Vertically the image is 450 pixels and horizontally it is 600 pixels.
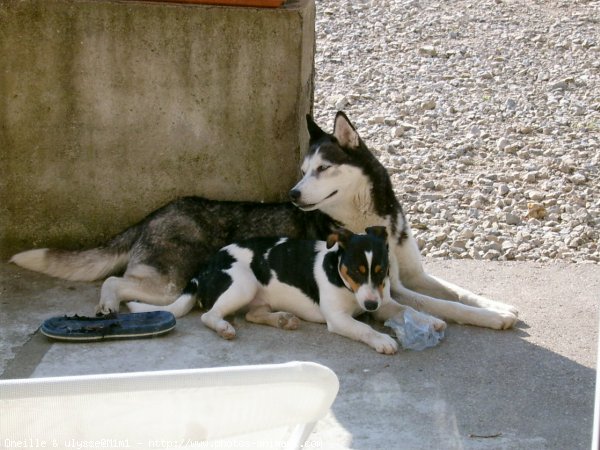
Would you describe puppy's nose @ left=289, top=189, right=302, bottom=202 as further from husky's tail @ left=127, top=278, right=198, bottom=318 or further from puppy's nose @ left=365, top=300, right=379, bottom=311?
puppy's nose @ left=365, top=300, right=379, bottom=311

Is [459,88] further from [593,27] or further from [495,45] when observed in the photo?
[593,27]

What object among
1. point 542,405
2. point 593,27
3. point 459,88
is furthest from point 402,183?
point 593,27

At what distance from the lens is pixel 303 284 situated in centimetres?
498

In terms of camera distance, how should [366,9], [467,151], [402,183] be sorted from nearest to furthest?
[402,183], [467,151], [366,9]

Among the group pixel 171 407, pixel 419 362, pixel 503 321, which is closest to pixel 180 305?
pixel 419 362

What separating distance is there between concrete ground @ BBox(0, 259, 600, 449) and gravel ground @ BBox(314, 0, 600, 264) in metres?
1.31

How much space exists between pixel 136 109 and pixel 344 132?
1207 mm

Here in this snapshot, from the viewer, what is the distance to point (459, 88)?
30.2 ft

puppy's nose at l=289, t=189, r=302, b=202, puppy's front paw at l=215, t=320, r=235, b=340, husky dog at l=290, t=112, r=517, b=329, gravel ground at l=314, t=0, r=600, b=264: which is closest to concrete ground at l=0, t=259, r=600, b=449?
puppy's front paw at l=215, t=320, r=235, b=340

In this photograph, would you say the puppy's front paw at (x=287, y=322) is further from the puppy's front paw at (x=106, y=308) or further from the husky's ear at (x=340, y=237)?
the puppy's front paw at (x=106, y=308)

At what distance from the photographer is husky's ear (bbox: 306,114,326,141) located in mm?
5402

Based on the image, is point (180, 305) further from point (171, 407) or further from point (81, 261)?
point (171, 407)

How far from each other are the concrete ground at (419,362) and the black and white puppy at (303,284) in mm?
80

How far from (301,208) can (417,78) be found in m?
4.61
